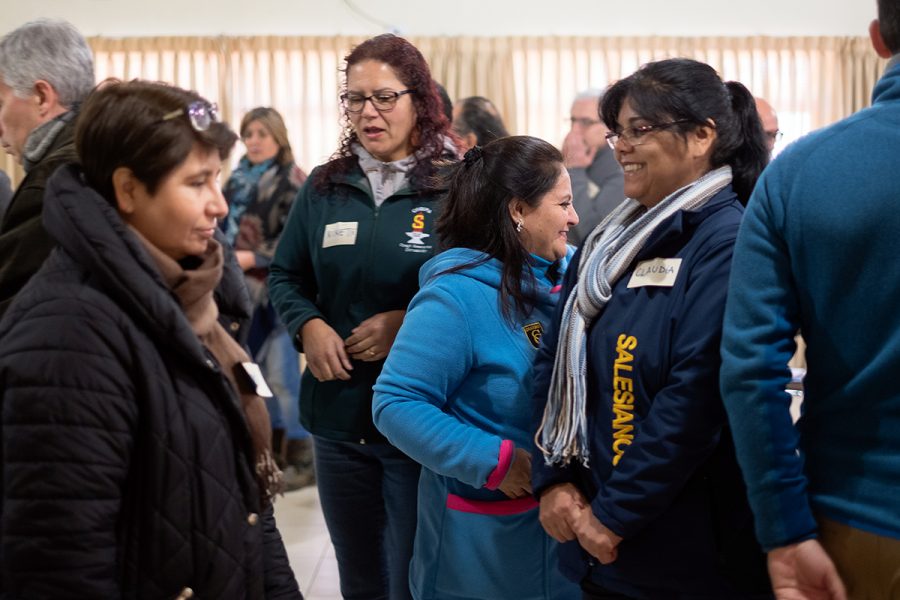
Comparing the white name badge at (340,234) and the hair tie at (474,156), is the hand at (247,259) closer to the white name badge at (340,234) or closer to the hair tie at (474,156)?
the white name badge at (340,234)

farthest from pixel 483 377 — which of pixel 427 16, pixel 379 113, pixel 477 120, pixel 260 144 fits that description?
pixel 427 16

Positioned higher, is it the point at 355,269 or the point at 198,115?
the point at 198,115

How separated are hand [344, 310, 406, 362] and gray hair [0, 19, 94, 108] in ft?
2.71

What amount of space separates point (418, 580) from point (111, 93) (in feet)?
3.74

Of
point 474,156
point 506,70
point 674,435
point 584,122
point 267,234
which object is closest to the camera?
point 674,435

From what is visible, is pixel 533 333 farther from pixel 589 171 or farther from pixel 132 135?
pixel 589 171

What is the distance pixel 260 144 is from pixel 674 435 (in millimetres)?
3571

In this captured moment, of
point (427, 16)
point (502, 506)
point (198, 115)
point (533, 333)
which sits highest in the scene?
point (427, 16)

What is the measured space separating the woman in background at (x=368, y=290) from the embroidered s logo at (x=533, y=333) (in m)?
0.52

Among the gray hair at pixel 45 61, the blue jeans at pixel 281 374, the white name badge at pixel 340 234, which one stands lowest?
the blue jeans at pixel 281 374

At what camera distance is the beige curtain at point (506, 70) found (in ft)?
22.5

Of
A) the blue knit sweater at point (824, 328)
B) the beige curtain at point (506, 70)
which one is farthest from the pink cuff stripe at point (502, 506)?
the beige curtain at point (506, 70)

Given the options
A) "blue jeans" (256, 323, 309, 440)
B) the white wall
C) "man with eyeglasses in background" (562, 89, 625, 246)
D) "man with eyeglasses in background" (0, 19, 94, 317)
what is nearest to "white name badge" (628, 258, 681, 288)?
"man with eyeglasses in background" (0, 19, 94, 317)

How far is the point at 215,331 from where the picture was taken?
156 cm
